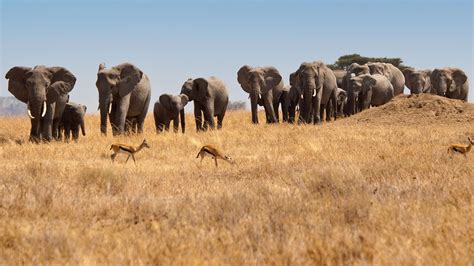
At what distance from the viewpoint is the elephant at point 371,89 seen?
1286 inches

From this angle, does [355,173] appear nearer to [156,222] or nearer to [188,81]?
[156,222]

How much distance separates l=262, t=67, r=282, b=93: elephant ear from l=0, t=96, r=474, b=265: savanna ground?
16.2 metres

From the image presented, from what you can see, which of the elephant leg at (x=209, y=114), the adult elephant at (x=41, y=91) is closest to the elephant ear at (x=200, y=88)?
the elephant leg at (x=209, y=114)

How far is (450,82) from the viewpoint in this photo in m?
35.6

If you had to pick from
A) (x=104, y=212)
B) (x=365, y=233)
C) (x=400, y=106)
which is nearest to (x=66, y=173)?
(x=104, y=212)

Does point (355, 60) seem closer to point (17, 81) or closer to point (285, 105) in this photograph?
point (285, 105)

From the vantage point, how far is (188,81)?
78.6ft

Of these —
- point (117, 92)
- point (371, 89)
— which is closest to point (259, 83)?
point (117, 92)

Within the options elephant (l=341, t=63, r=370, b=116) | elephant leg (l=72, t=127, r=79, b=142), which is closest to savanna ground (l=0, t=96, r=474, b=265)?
elephant leg (l=72, t=127, r=79, b=142)

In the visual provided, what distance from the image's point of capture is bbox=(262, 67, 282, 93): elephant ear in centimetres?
2733

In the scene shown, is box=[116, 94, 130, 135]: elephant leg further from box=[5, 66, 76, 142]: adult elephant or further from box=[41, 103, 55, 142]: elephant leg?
box=[41, 103, 55, 142]: elephant leg

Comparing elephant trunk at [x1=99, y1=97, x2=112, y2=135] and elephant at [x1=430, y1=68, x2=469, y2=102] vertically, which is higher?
elephant trunk at [x1=99, y1=97, x2=112, y2=135]

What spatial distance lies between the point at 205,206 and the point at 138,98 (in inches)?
624

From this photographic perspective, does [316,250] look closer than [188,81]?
Yes
